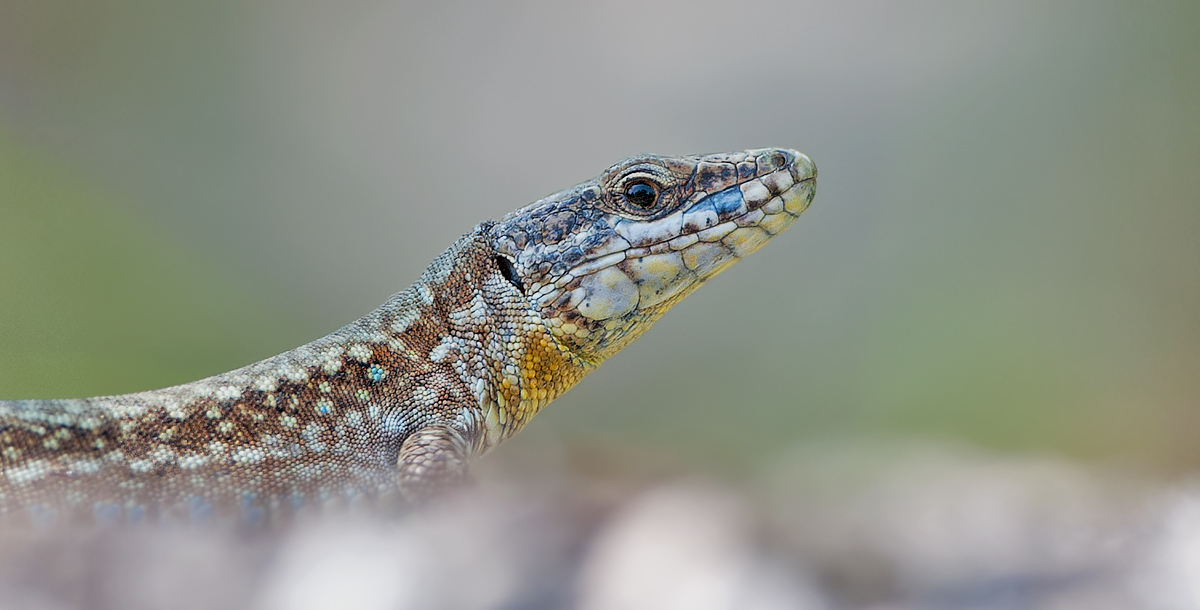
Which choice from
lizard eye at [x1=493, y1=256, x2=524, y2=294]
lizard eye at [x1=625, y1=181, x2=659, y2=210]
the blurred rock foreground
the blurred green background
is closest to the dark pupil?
lizard eye at [x1=625, y1=181, x2=659, y2=210]

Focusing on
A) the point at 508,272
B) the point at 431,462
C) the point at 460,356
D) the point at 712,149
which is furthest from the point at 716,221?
the point at 712,149

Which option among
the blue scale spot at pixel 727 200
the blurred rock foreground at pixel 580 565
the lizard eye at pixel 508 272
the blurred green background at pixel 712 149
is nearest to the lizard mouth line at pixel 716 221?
the blue scale spot at pixel 727 200

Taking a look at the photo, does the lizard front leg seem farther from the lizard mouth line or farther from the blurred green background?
the blurred green background

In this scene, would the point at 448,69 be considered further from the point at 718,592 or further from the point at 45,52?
the point at 718,592

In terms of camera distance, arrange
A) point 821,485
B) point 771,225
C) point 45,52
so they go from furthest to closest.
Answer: point 45,52, point 821,485, point 771,225

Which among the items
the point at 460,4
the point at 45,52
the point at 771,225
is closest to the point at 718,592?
the point at 771,225

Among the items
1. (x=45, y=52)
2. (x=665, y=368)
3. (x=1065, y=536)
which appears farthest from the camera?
(x=665, y=368)

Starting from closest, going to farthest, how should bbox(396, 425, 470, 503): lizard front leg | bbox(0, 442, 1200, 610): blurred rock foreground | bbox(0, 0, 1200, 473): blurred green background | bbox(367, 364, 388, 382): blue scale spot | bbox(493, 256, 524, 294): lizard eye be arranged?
bbox(0, 442, 1200, 610): blurred rock foreground, bbox(396, 425, 470, 503): lizard front leg, bbox(367, 364, 388, 382): blue scale spot, bbox(493, 256, 524, 294): lizard eye, bbox(0, 0, 1200, 473): blurred green background
